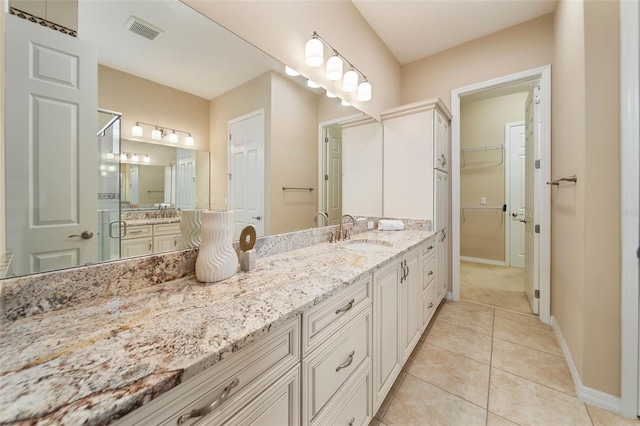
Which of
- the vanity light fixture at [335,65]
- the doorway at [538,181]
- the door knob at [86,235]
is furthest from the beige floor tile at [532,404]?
the vanity light fixture at [335,65]

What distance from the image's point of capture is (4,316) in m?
0.62

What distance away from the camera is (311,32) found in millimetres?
1646

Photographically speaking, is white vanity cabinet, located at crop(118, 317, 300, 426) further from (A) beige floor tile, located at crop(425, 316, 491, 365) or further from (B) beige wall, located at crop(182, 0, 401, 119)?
(A) beige floor tile, located at crop(425, 316, 491, 365)

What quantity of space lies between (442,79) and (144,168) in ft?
10.0

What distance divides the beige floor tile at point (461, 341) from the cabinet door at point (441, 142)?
1.47 meters

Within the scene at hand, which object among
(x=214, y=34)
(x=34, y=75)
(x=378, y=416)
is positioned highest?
(x=214, y=34)

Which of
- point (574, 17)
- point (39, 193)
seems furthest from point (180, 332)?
point (574, 17)

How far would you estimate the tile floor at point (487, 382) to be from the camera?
1281 mm

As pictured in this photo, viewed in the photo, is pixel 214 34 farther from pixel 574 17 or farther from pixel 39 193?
pixel 574 17

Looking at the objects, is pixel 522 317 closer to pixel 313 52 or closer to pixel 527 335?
pixel 527 335

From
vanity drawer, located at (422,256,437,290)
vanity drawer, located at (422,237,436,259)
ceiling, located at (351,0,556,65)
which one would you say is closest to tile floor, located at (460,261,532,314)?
vanity drawer, located at (422,256,437,290)

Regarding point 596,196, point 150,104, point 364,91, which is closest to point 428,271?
point 596,196

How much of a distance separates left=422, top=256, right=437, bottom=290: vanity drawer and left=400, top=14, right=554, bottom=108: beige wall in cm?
177

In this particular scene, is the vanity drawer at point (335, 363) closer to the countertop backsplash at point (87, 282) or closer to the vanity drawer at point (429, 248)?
the countertop backsplash at point (87, 282)
